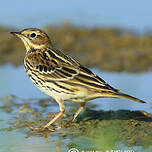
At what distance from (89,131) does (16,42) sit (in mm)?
8385

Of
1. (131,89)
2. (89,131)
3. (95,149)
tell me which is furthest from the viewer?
(131,89)

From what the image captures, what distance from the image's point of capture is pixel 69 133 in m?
9.22

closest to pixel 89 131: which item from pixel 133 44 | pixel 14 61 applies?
pixel 14 61

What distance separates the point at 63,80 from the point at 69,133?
89cm

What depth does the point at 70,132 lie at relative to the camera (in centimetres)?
928

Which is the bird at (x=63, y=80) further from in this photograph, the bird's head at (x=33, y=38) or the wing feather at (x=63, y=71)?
the bird's head at (x=33, y=38)

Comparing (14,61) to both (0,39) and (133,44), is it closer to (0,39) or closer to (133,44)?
(0,39)

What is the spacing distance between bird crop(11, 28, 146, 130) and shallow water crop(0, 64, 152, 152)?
59 centimetres

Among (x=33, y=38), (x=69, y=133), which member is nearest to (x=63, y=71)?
(x=69, y=133)

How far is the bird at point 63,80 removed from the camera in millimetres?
9094

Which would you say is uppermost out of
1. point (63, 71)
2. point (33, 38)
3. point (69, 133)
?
point (33, 38)

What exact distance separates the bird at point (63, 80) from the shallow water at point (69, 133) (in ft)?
1.93

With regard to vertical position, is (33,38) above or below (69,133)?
above

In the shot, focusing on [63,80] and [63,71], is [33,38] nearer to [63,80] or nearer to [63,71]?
[63,71]
